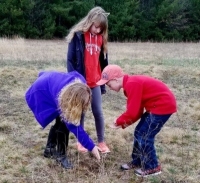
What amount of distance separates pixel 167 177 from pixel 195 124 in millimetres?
2012

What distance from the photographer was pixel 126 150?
4297mm

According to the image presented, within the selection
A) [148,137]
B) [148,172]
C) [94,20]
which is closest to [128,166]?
[148,172]

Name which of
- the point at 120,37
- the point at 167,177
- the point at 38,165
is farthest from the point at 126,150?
the point at 120,37

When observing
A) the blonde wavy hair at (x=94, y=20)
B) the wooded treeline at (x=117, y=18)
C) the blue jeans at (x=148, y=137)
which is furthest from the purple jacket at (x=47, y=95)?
the wooded treeline at (x=117, y=18)

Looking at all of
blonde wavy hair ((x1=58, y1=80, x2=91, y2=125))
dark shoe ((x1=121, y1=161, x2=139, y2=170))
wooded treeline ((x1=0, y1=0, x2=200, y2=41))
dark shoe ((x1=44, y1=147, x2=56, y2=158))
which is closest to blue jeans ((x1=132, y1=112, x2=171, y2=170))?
dark shoe ((x1=121, y1=161, x2=139, y2=170))

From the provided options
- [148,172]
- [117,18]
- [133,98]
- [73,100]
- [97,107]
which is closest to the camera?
[73,100]

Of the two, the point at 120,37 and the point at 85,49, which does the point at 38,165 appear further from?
the point at 120,37

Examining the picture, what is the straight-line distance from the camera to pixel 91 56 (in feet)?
12.8

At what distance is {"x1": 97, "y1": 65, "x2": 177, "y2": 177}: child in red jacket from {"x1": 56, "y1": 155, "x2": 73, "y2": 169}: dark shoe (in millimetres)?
620

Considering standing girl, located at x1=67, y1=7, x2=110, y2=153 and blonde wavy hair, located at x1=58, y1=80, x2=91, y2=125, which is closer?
blonde wavy hair, located at x1=58, y1=80, x2=91, y2=125

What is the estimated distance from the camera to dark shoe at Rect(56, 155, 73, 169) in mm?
3611

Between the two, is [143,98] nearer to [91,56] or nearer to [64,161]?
[91,56]

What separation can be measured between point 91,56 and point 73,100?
2.90 feet

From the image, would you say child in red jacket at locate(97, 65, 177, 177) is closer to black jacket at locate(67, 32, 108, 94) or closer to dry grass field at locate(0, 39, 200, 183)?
dry grass field at locate(0, 39, 200, 183)
